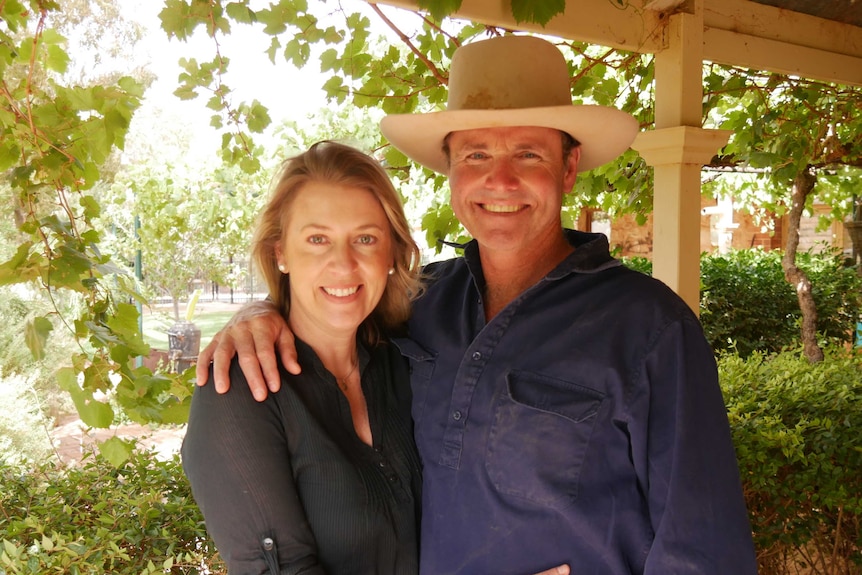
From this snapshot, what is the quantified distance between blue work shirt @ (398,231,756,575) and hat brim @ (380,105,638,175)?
32cm

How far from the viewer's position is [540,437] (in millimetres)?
1570

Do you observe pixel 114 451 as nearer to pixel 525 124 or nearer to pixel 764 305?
pixel 525 124

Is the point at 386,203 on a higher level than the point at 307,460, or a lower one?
higher

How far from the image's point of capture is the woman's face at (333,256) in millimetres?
1705

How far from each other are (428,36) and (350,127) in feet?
11.0

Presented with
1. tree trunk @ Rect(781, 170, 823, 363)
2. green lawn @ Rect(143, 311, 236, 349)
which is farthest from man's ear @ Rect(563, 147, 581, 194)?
green lawn @ Rect(143, 311, 236, 349)

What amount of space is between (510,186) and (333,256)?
464 mm

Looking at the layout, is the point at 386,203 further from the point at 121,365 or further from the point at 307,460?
the point at 121,365

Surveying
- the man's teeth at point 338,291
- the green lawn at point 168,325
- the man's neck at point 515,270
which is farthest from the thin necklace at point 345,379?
the green lawn at point 168,325

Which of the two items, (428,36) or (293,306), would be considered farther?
(428,36)

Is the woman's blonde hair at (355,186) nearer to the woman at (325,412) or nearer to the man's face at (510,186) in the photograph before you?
the woman at (325,412)

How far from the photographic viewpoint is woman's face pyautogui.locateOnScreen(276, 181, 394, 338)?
1.71 meters

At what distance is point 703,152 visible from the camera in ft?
9.48

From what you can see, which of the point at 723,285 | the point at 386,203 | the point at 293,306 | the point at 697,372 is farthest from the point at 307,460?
the point at 723,285
